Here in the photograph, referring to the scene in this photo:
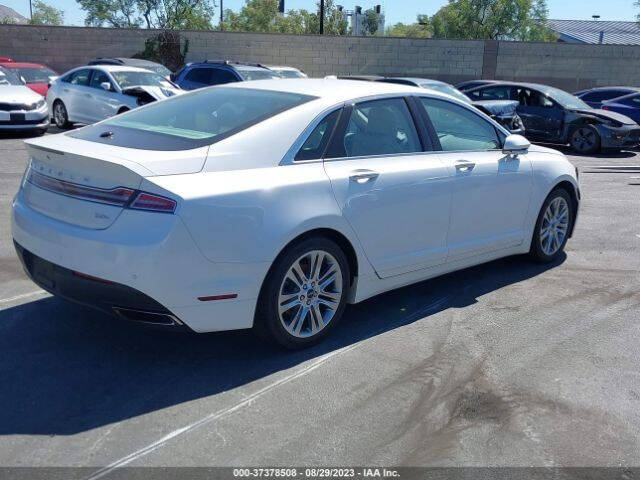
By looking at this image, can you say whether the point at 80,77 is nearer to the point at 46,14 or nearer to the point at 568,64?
the point at 568,64

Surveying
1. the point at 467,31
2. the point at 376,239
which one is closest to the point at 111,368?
the point at 376,239

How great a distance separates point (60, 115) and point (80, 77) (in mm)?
1114

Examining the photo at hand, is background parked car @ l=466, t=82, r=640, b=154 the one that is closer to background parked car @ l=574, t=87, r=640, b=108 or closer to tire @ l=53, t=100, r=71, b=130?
background parked car @ l=574, t=87, r=640, b=108

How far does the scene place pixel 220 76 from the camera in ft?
61.2

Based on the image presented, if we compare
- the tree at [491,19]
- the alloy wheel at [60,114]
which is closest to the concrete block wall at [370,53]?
the alloy wheel at [60,114]

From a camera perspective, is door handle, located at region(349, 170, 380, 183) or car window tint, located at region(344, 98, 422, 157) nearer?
door handle, located at region(349, 170, 380, 183)

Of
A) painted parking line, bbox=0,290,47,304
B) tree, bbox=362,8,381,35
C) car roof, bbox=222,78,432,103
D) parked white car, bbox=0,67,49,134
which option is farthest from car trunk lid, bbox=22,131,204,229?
tree, bbox=362,8,381,35

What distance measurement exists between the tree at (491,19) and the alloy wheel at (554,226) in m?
50.2

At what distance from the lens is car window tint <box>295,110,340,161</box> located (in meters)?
4.69

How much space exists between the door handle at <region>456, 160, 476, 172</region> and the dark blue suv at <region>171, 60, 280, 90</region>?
12.8 m

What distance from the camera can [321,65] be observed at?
3309 centimetres

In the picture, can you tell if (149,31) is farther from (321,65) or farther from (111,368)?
(111,368)

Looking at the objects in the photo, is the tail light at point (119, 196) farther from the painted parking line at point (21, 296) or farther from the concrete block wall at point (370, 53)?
the concrete block wall at point (370, 53)

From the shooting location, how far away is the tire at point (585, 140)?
16.5 meters
